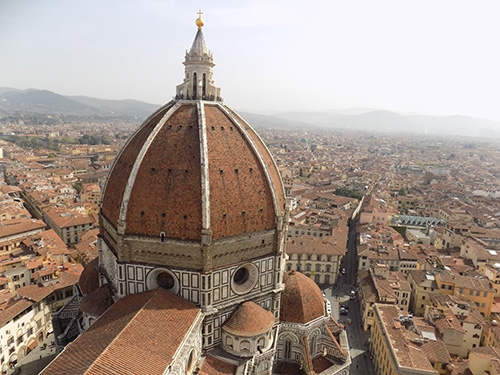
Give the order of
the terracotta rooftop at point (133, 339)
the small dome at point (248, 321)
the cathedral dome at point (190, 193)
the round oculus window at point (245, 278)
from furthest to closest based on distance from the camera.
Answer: the round oculus window at point (245, 278) < the small dome at point (248, 321) < the cathedral dome at point (190, 193) < the terracotta rooftop at point (133, 339)

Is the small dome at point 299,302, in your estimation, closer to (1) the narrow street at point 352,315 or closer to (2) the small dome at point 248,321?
(2) the small dome at point 248,321

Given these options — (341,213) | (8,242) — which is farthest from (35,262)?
(341,213)

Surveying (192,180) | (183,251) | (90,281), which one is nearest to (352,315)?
(183,251)

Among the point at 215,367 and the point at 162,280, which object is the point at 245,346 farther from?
the point at 162,280

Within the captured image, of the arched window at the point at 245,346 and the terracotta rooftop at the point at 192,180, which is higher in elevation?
the terracotta rooftop at the point at 192,180

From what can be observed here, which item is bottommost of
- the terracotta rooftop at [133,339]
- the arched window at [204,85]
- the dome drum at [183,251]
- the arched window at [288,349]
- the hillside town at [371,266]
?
the hillside town at [371,266]

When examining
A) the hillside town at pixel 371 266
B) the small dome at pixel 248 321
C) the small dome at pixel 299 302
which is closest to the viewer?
the small dome at pixel 248 321

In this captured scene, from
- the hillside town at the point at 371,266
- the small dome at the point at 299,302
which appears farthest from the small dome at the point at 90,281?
the small dome at the point at 299,302
